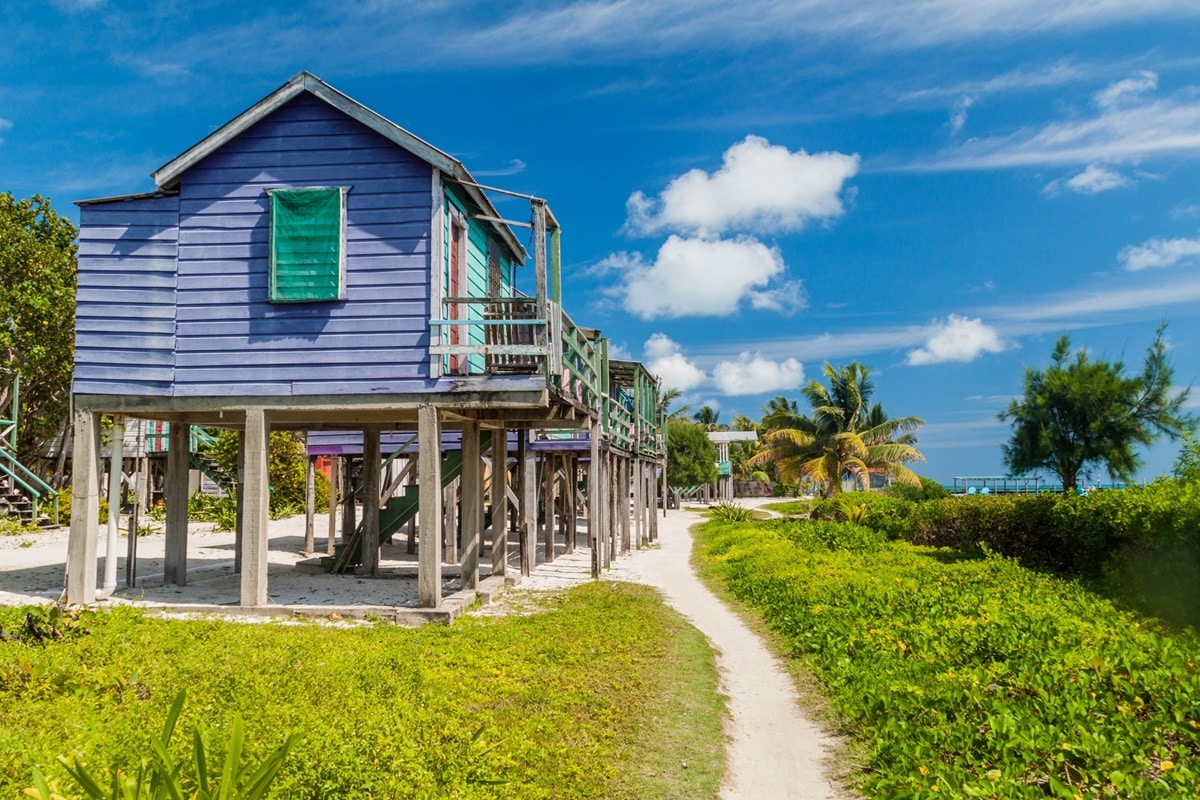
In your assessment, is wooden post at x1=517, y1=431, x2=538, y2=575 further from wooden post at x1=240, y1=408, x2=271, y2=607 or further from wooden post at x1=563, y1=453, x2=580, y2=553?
wooden post at x1=240, y1=408, x2=271, y2=607

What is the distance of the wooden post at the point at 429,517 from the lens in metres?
11.8

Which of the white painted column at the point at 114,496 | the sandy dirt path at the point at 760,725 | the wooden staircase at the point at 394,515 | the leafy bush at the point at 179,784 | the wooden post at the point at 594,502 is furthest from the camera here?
the wooden post at the point at 594,502

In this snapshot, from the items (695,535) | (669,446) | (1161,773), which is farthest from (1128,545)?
(669,446)

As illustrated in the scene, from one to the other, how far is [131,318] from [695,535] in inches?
938

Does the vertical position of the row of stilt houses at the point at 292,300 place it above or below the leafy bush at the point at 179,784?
above

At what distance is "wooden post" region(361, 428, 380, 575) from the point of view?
17.4 meters

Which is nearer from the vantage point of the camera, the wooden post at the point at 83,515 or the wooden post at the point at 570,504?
the wooden post at the point at 83,515

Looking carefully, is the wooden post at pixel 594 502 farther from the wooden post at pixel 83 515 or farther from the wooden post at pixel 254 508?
the wooden post at pixel 83 515

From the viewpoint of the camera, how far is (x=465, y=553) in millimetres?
14164

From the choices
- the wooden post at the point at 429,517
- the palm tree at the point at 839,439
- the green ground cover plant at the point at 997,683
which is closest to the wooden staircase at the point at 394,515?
the wooden post at the point at 429,517

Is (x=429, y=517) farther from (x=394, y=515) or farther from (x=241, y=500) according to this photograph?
Answer: (x=394, y=515)

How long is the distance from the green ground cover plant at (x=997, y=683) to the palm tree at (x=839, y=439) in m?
26.7

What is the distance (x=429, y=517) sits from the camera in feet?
38.6

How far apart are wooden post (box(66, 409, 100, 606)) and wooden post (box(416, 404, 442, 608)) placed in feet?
15.4
